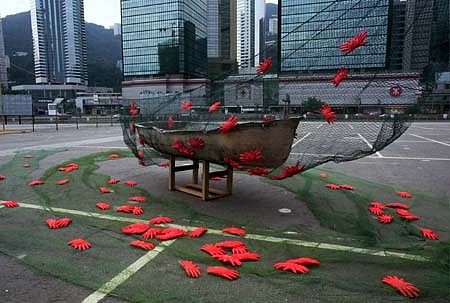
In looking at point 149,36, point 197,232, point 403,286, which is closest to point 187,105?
point 197,232

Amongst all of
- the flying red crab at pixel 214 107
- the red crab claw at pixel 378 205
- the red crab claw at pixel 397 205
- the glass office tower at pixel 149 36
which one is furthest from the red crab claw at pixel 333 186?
the glass office tower at pixel 149 36

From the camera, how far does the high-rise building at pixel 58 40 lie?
71.1m

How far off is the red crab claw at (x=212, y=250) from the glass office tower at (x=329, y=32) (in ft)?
8.35

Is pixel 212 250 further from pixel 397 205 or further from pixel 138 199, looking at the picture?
pixel 397 205

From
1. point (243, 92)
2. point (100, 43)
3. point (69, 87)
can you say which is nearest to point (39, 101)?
point (69, 87)

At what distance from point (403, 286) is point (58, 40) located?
86759 millimetres

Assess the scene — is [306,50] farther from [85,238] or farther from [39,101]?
[39,101]

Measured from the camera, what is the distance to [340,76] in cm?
384

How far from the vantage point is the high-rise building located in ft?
233

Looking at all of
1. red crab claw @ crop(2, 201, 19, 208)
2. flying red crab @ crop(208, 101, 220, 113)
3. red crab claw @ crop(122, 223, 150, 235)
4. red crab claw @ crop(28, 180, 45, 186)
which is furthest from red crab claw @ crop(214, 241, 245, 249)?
red crab claw @ crop(28, 180, 45, 186)

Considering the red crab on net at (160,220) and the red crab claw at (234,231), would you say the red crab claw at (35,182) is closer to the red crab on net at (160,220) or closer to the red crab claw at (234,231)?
the red crab on net at (160,220)

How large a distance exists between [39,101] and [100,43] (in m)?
26.3

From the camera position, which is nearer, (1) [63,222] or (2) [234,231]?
(2) [234,231]

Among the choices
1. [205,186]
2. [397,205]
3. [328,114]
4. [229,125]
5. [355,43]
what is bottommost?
[397,205]
